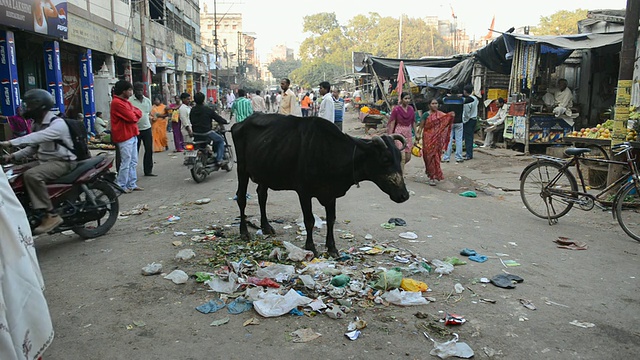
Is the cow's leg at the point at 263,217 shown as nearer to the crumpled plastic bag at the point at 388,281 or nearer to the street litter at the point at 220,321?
the crumpled plastic bag at the point at 388,281

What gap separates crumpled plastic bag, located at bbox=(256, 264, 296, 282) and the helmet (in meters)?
2.88

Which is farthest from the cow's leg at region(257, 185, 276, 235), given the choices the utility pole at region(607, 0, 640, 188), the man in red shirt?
the utility pole at region(607, 0, 640, 188)

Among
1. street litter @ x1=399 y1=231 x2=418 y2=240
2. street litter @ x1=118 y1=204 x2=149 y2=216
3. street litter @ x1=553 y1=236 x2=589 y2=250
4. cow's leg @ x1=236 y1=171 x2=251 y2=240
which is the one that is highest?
cow's leg @ x1=236 y1=171 x2=251 y2=240

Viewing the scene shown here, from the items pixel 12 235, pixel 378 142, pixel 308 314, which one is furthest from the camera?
pixel 378 142

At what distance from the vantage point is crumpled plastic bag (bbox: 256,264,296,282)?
4441 mm

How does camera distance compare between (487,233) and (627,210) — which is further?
(627,210)

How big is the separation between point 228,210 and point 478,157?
8.34 meters

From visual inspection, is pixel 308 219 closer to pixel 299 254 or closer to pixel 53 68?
pixel 299 254

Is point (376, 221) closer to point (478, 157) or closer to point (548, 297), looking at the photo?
point (548, 297)

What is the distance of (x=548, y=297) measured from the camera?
431 cm

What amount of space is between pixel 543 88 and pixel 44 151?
503 inches

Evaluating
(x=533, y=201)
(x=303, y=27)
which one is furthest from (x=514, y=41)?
(x=303, y=27)

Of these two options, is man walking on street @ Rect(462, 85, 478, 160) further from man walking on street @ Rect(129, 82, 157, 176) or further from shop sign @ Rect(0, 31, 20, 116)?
shop sign @ Rect(0, 31, 20, 116)

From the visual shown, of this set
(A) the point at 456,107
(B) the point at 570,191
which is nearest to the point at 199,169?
(A) the point at 456,107
